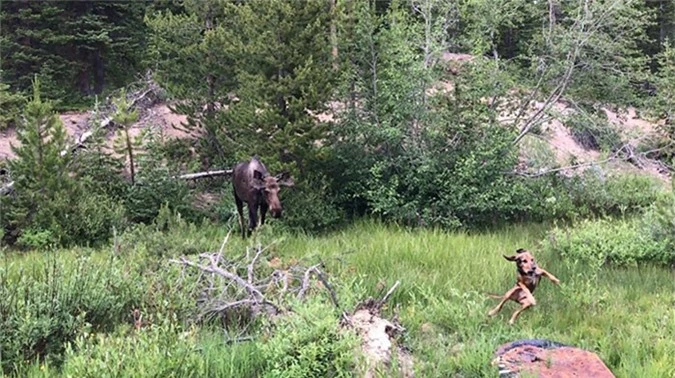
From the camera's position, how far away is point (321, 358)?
421 centimetres

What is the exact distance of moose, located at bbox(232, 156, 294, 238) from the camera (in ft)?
24.2

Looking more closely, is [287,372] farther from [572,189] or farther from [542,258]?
[572,189]

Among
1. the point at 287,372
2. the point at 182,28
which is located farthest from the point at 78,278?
the point at 182,28

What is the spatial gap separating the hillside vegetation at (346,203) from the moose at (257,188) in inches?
13.8

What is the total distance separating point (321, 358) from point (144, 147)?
27.6 feet

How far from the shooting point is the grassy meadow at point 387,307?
13.9 ft

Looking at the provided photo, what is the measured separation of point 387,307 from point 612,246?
4039 mm

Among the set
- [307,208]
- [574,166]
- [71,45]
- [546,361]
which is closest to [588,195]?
[574,166]

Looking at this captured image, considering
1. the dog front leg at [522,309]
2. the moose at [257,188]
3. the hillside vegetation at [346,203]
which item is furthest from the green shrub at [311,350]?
the moose at [257,188]

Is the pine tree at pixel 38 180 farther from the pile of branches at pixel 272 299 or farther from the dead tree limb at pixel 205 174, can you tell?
the pile of branches at pixel 272 299

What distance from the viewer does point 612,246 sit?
795 centimetres

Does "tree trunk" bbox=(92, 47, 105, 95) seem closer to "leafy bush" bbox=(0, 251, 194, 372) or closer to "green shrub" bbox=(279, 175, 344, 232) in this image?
"green shrub" bbox=(279, 175, 344, 232)

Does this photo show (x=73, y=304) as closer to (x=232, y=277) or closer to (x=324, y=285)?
(x=232, y=277)

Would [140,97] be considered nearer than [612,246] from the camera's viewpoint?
No
